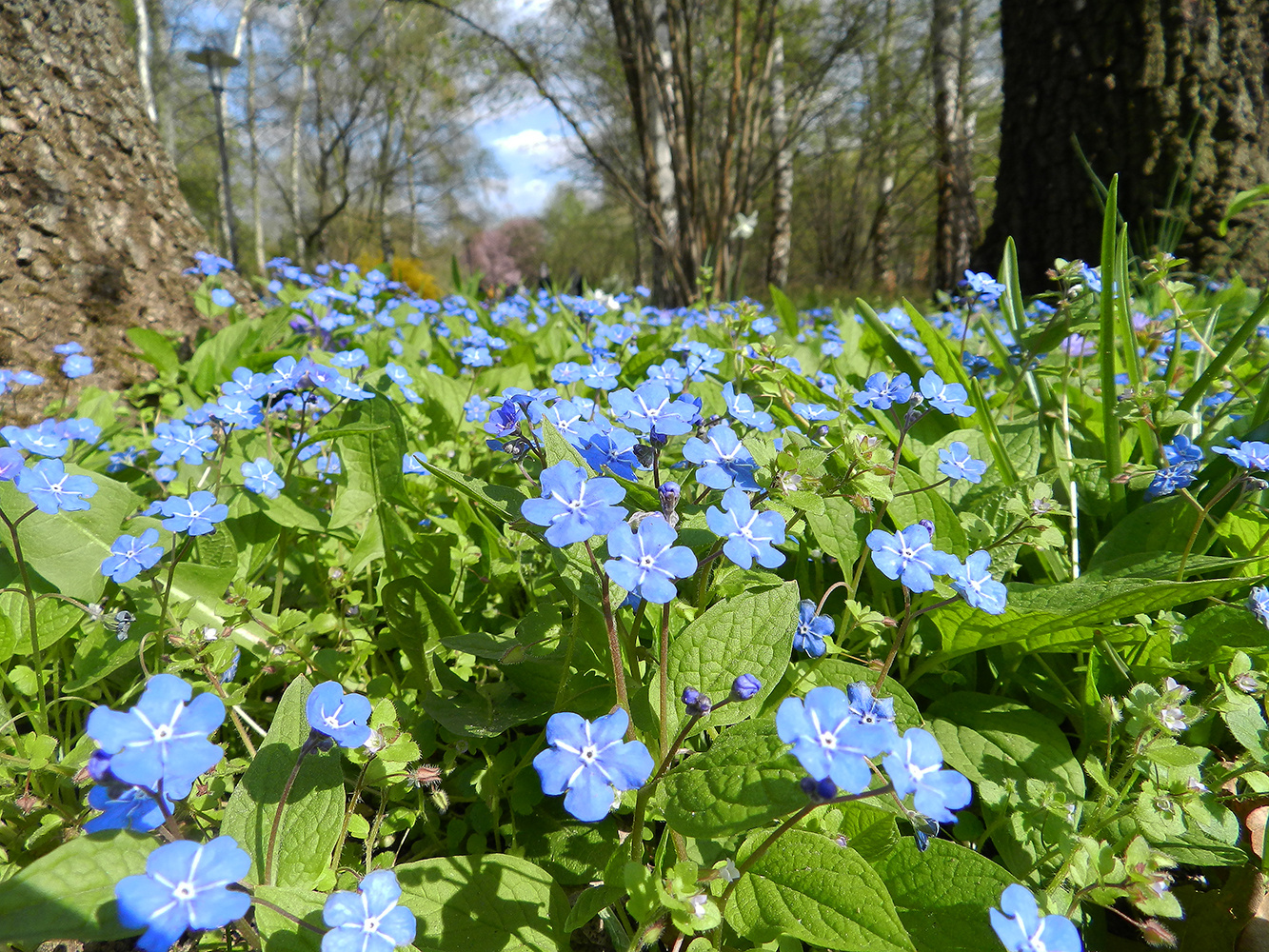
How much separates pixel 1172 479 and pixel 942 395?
522mm

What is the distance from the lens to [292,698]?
116 cm

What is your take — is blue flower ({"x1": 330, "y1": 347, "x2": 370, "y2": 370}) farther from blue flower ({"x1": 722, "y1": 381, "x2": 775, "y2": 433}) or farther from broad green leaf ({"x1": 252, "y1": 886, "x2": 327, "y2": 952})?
broad green leaf ({"x1": 252, "y1": 886, "x2": 327, "y2": 952})

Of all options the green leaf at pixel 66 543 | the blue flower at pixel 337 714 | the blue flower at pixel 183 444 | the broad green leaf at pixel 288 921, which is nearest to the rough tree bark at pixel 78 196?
the blue flower at pixel 183 444

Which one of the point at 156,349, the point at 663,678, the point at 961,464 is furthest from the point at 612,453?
the point at 156,349

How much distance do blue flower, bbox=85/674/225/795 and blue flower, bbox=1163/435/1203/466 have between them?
1939 mm

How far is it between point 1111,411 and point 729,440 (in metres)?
1.11

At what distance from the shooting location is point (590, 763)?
89 cm

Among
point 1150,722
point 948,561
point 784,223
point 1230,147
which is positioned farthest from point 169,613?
point 784,223

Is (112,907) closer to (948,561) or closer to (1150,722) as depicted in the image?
(948,561)

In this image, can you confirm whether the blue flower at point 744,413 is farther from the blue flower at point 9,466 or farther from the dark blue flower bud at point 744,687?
the blue flower at point 9,466

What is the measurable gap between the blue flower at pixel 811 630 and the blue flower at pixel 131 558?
1235mm

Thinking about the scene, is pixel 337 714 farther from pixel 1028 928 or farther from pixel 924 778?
pixel 1028 928

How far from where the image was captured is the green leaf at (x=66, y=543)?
63.2 inches

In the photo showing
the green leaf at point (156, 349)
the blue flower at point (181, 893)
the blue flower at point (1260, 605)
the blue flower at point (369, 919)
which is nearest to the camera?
the blue flower at point (181, 893)
